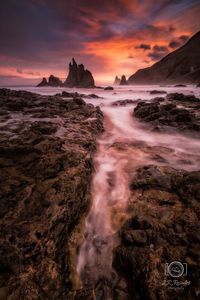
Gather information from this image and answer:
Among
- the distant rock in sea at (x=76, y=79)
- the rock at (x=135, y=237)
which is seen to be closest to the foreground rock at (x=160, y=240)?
the rock at (x=135, y=237)

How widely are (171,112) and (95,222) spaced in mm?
11280

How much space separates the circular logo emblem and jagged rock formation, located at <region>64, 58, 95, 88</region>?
10973 cm

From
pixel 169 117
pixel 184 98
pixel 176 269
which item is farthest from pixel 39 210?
pixel 184 98

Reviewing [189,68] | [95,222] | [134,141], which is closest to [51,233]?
[95,222]

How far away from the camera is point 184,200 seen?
5039mm

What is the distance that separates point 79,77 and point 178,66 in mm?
82223

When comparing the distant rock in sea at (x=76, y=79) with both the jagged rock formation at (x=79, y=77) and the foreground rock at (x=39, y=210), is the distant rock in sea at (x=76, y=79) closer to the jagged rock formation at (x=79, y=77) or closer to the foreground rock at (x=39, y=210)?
the jagged rock formation at (x=79, y=77)

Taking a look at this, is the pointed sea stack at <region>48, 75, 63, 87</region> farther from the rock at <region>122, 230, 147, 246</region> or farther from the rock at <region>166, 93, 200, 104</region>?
the rock at <region>122, 230, 147, 246</region>

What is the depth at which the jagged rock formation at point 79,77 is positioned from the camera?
108 m

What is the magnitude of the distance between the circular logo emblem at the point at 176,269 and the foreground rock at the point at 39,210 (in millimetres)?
2117

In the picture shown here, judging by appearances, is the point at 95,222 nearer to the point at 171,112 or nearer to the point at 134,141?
the point at 134,141

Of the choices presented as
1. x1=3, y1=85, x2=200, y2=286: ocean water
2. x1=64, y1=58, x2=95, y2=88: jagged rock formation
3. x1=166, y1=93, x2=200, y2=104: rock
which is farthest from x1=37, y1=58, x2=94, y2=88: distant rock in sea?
x1=3, y1=85, x2=200, y2=286: ocean water

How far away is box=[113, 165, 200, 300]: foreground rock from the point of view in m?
3.51

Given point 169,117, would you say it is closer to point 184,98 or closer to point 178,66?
point 184,98
